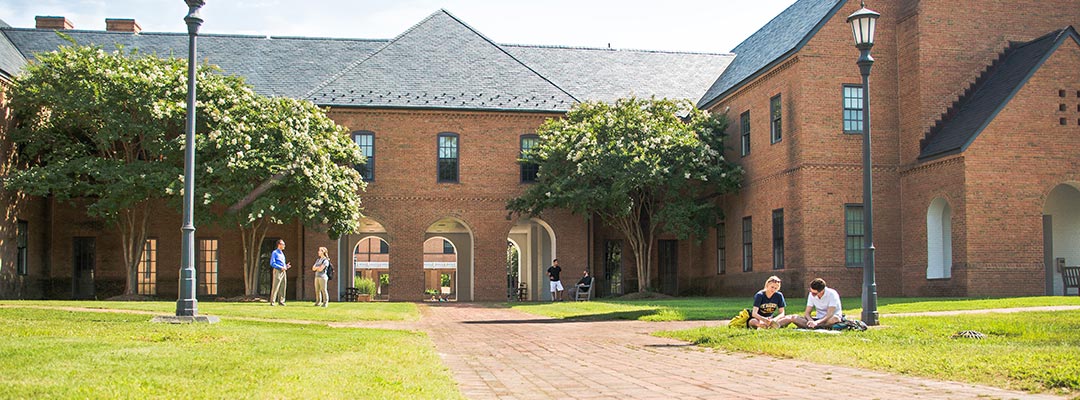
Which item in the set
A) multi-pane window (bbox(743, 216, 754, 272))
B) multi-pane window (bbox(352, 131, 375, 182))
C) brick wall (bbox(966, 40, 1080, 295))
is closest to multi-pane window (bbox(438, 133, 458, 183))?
multi-pane window (bbox(352, 131, 375, 182))

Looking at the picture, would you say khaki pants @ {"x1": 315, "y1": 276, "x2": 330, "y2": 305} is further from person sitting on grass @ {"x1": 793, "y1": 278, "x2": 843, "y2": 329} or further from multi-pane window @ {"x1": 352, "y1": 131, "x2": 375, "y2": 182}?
person sitting on grass @ {"x1": 793, "y1": 278, "x2": 843, "y2": 329}

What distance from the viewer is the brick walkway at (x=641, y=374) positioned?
8.76 metres

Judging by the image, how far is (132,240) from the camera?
34000mm

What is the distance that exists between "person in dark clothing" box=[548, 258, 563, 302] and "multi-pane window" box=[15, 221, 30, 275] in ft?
56.3

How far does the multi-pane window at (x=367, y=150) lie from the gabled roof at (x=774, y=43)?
12.3 m

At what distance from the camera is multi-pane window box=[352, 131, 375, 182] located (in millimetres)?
38094

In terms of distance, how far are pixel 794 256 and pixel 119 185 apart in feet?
65.5

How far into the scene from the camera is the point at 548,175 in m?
37.1

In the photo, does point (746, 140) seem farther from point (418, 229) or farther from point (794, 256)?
point (418, 229)

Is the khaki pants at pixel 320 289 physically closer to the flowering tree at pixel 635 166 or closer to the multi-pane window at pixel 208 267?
the flowering tree at pixel 635 166

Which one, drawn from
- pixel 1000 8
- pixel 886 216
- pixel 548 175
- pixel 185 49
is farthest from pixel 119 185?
pixel 1000 8

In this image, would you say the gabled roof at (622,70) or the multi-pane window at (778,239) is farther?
the gabled roof at (622,70)

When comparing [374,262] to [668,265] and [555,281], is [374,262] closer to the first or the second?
[668,265]

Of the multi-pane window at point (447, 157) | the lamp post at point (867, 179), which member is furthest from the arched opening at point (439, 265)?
the lamp post at point (867, 179)
